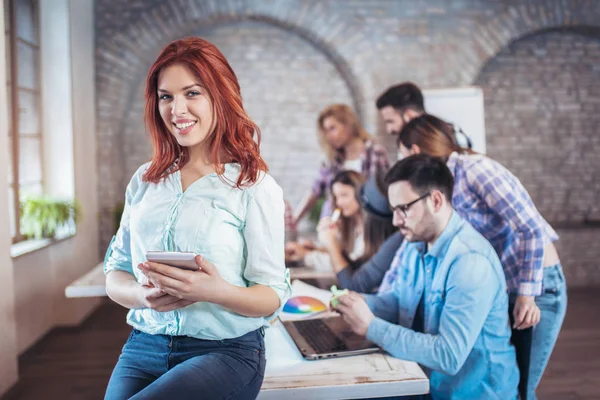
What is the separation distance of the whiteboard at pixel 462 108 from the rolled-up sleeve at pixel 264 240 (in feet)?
→ 10.3

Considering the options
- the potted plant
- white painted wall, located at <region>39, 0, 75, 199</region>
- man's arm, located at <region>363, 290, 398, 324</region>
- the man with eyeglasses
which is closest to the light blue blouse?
the man with eyeglasses

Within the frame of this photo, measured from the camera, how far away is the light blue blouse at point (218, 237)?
117cm

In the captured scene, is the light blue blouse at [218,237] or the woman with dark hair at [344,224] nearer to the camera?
the light blue blouse at [218,237]

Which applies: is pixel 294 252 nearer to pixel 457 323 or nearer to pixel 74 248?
pixel 457 323

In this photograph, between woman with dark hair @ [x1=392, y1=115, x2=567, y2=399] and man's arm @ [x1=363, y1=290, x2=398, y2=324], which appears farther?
woman with dark hair @ [x1=392, y1=115, x2=567, y2=399]

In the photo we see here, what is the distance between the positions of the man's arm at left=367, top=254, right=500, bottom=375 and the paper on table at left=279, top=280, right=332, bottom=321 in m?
0.41

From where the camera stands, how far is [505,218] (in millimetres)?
2264

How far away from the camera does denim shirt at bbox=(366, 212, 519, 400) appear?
5.05 ft

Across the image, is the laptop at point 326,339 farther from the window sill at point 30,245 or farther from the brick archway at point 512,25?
the brick archway at point 512,25

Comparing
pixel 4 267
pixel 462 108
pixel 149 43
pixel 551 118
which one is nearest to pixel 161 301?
pixel 4 267

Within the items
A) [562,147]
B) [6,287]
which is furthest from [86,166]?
[562,147]

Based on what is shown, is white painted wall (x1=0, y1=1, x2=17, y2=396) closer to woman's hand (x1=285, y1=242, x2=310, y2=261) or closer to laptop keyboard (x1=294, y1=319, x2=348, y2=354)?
woman's hand (x1=285, y1=242, x2=310, y2=261)

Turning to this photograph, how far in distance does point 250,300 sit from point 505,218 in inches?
57.5

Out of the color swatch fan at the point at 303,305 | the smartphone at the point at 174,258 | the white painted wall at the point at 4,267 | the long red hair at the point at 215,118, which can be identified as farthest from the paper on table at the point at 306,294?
the white painted wall at the point at 4,267
